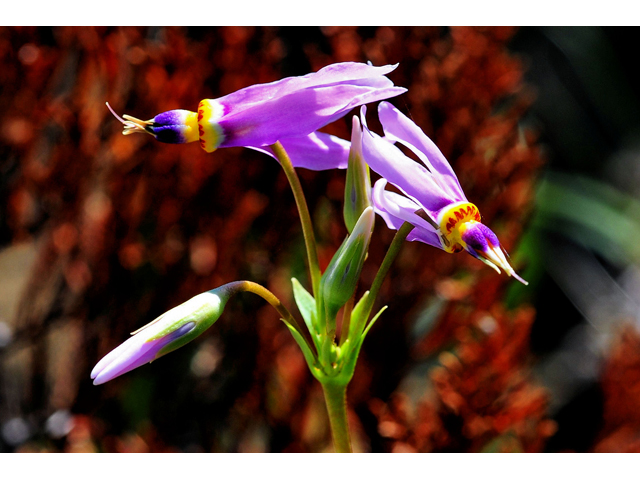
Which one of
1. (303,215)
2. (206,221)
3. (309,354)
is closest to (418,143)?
(303,215)

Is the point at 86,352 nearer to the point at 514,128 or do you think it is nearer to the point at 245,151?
the point at 245,151

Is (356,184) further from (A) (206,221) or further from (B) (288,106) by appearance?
(A) (206,221)

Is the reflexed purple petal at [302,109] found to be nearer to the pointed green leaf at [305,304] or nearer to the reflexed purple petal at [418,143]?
the reflexed purple petal at [418,143]

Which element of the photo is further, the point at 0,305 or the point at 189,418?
the point at 0,305
